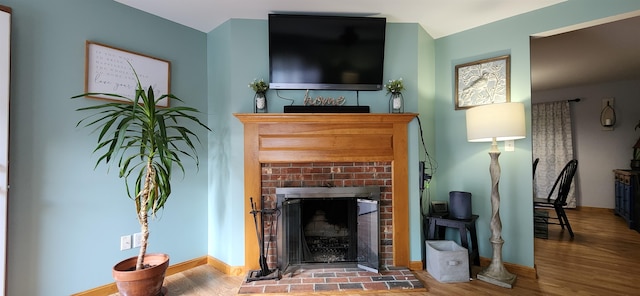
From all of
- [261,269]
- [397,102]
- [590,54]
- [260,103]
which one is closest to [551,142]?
[590,54]

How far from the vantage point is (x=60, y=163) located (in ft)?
6.14

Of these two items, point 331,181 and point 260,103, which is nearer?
point 260,103

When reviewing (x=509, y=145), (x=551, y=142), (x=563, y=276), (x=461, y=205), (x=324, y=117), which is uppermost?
(x=324, y=117)

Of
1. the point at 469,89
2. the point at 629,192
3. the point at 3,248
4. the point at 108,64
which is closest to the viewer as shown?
the point at 3,248

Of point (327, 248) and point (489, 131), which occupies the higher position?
point (489, 131)

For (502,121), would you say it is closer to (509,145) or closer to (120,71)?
(509,145)

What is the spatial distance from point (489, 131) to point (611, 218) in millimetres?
3979

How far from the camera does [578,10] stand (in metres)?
2.12

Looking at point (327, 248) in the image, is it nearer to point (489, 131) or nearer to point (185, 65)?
point (489, 131)

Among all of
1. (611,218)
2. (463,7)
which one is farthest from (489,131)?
(611,218)

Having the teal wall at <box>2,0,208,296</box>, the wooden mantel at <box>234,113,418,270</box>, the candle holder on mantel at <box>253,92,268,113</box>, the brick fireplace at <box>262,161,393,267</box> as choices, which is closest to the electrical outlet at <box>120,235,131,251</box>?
the teal wall at <box>2,0,208,296</box>

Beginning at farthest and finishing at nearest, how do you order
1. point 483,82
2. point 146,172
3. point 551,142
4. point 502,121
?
point 551,142 < point 483,82 < point 502,121 < point 146,172

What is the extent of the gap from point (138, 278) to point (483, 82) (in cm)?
313

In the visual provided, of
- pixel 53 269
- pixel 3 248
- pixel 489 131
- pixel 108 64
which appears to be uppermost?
pixel 108 64
